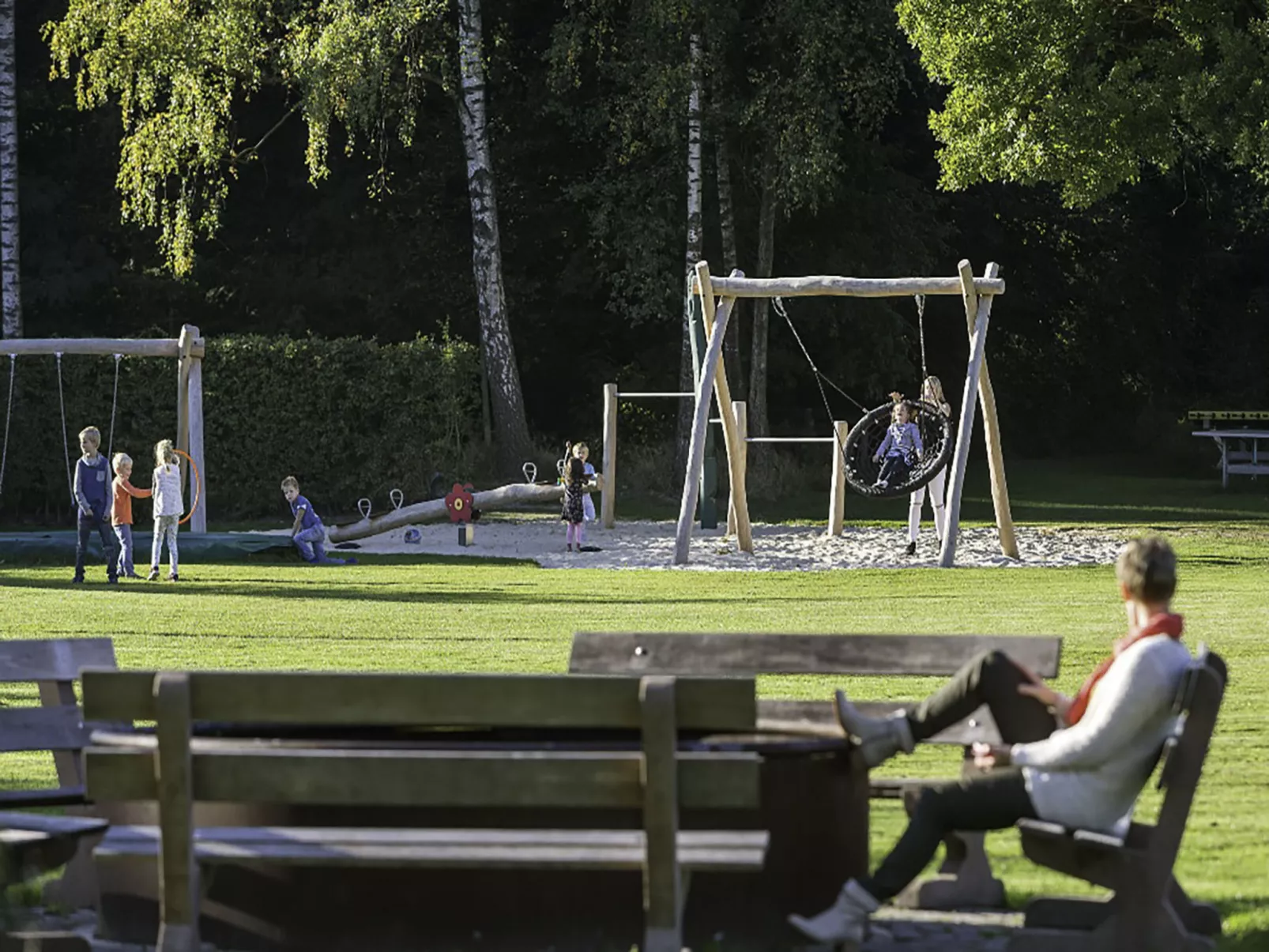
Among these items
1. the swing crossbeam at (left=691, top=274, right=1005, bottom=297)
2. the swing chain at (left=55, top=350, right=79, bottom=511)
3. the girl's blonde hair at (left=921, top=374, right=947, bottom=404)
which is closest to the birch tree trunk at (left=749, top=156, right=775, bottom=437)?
the swing chain at (left=55, top=350, right=79, bottom=511)

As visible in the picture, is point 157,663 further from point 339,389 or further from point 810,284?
point 339,389

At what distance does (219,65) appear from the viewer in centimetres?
3181

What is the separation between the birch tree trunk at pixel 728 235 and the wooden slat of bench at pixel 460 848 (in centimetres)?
2970

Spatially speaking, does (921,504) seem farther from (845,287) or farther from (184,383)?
(184,383)

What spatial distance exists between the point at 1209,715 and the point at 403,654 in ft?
30.2

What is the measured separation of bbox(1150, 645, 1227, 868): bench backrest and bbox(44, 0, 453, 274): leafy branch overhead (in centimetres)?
2633

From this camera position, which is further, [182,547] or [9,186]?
[9,186]

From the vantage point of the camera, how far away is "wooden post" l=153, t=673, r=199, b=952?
5293mm

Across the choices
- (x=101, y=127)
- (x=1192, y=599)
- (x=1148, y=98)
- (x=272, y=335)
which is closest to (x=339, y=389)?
(x=272, y=335)

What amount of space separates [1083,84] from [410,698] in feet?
78.3

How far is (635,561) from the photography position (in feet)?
80.2

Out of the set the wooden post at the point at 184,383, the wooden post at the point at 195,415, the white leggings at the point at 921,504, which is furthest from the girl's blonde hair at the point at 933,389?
the wooden post at the point at 184,383

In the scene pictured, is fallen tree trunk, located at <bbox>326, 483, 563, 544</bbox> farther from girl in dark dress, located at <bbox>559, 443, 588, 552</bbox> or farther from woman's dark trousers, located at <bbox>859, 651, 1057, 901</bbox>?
woman's dark trousers, located at <bbox>859, 651, 1057, 901</bbox>

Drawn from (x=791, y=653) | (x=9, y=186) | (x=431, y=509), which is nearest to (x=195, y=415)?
(x=431, y=509)
